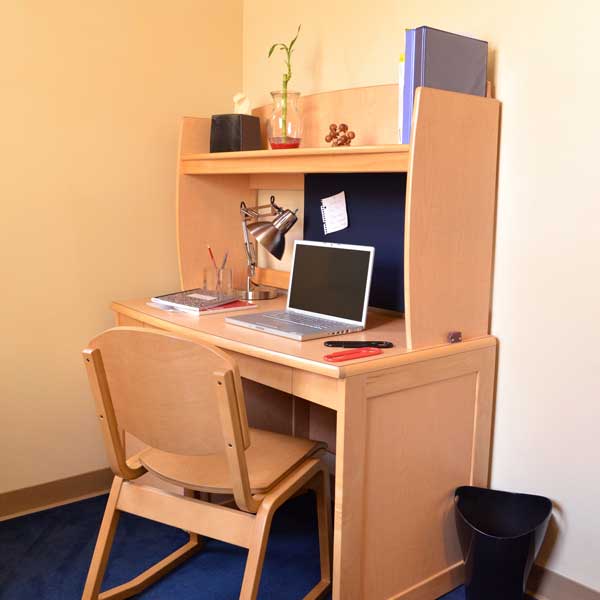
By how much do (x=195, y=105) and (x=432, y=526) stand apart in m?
1.70

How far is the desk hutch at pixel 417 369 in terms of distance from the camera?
1684 millimetres

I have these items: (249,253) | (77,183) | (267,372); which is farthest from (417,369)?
(77,183)

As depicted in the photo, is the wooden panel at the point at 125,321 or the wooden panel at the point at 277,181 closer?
the wooden panel at the point at 125,321

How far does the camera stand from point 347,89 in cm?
231

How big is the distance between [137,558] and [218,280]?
96 centimetres

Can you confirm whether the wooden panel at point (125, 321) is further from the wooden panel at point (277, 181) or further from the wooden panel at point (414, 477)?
the wooden panel at point (414, 477)

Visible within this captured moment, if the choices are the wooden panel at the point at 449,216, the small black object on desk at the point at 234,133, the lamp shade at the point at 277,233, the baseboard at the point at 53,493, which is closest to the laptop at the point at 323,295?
the lamp shade at the point at 277,233

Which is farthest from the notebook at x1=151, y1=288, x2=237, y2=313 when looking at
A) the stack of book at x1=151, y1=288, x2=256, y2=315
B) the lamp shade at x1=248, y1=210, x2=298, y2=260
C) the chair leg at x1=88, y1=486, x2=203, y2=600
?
the chair leg at x1=88, y1=486, x2=203, y2=600

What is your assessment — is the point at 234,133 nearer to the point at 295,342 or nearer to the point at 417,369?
the point at 295,342

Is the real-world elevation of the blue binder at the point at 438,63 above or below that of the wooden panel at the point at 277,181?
above

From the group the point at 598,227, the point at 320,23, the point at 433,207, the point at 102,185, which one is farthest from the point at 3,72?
the point at 598,227

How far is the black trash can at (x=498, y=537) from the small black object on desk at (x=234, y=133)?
4.39 ft

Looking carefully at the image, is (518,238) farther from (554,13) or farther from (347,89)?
(347,89)

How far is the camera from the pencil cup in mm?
2580
